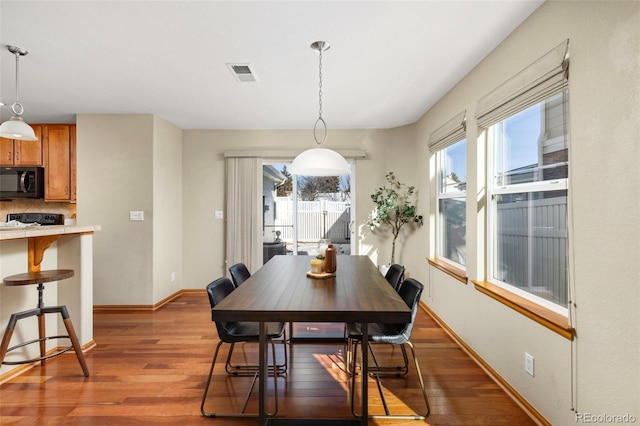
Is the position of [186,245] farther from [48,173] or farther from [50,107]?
[50,107]

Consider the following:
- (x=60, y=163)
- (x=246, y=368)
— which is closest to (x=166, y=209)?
(x=60, y=163)

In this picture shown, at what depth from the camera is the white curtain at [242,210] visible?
5.04m

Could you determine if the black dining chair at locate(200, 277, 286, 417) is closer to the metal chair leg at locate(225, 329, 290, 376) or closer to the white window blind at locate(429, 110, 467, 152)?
the metal chair leg at locate(225, 329, 290, 376)

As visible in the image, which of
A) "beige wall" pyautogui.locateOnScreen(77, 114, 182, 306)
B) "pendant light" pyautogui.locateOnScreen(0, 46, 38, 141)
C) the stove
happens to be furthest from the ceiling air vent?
the stove

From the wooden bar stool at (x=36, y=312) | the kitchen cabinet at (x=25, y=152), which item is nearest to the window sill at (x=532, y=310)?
the wooden bar stool at (x=36, y=312)

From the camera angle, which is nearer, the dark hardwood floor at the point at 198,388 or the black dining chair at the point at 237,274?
the dark hardwood floor at the point at 198,388

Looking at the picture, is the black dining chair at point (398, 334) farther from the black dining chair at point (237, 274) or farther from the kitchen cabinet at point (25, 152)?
the kitchen cabinet at point (25, 152)

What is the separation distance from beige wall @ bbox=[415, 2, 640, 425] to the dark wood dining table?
91 centimetres

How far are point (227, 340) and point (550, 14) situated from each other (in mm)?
2796

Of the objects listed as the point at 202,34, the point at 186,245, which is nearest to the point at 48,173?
the point at 186,245

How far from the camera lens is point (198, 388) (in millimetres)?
2457

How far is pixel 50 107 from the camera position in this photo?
4.00m

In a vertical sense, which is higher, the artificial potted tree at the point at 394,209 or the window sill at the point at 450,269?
the artificial potted tree at the point at 394,209

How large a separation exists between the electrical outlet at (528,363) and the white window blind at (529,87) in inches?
63.2
